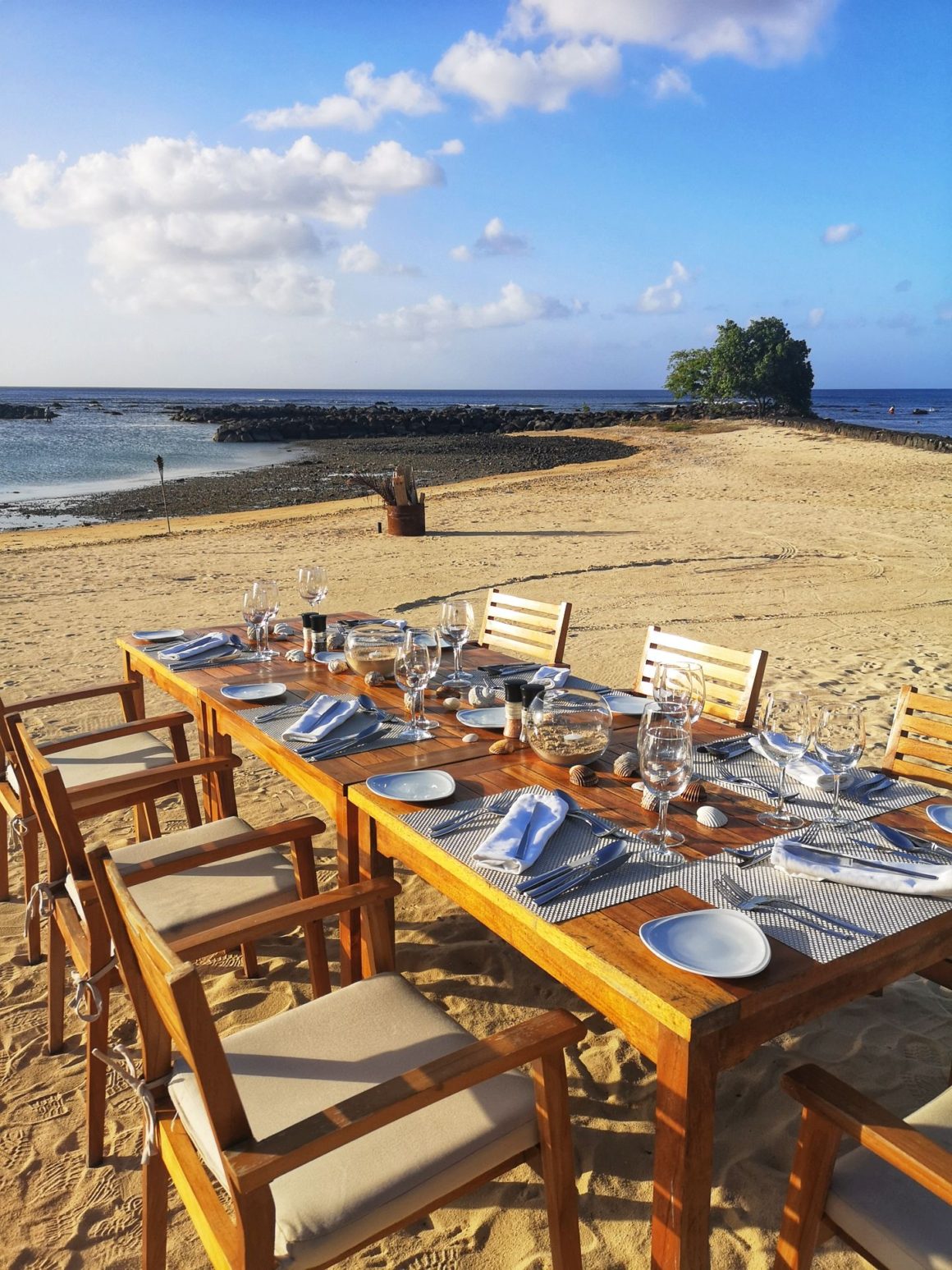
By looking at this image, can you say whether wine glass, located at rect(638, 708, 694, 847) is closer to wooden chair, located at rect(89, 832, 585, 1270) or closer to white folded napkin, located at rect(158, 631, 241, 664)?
wooden chair, located at rect(89, 832, 585, 1270)

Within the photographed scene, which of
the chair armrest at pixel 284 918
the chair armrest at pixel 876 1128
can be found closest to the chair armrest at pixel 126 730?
the chair armrest at pixel 284 918

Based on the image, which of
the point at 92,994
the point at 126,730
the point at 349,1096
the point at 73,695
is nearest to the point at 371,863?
the point at 349,1096

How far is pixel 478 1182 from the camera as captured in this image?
5.41 feet

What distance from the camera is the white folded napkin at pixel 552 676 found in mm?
2959

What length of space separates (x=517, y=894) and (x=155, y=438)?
43.3 m

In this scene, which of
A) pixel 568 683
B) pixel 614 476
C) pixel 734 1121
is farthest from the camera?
pixel 614 476

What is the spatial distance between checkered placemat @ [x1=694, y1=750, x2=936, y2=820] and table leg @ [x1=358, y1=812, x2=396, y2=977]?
33.7 inches

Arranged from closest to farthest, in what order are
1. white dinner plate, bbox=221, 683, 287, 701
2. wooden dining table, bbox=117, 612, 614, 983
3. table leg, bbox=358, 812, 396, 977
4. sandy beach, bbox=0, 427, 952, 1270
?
1. sandy beach, bbox=0, 427, 952, 1270
2. table leg, bbox=358, 812, 396, 977
3. wooden dining table, bbox=117, 612, 614, 983
4. white dinner plate, bbox=221, 683, 287, 701

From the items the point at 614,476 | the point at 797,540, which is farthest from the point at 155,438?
the point at 797,540

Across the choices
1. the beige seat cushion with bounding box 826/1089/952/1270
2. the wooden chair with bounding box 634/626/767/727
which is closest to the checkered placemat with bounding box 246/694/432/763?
the wooden chair with bounding box 634/626/767/727

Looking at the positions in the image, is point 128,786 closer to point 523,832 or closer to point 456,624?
point 456,624

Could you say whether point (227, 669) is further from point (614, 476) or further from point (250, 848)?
point (614, 476)

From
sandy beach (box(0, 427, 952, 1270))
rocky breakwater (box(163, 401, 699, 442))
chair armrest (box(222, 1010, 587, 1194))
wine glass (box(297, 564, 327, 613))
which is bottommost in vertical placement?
sandy beach (box(0, 427, 952, 1270))

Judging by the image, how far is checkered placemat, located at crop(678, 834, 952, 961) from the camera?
1563 millimetres
